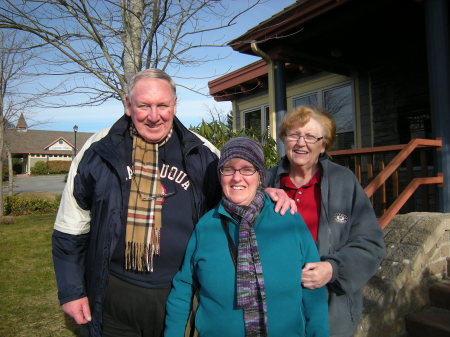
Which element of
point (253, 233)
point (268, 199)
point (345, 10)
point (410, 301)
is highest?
point (345, 10)

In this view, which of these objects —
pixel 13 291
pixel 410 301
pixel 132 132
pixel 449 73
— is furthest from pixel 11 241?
pixel 449 73

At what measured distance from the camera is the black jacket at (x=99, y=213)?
1.77 meters

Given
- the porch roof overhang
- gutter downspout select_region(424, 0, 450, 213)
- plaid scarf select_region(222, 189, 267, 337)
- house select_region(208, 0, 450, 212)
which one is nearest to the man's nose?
plaid scarf select_region(222, 189, 267, 337)

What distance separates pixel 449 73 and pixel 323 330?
3.59m

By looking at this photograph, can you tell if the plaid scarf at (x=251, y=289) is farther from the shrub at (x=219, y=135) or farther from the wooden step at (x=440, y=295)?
the shrub at (x=219, y=135)

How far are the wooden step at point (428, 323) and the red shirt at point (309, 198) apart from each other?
1931 mm

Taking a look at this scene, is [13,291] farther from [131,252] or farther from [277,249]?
[277,249]

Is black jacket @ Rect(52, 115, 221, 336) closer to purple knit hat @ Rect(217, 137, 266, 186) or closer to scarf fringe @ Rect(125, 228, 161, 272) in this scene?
scarf fringe @ Rect(125, 228, 161, 272)

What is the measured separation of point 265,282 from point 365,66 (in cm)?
663

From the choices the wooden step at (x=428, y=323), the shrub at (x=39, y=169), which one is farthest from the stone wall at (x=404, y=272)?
the shrub at (x=39, y=169)

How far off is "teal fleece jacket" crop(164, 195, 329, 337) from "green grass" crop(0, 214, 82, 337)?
8.95 feet

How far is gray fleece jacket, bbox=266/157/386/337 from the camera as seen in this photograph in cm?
166

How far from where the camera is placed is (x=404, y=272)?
9.46ft

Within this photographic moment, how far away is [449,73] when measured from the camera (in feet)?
12.7
